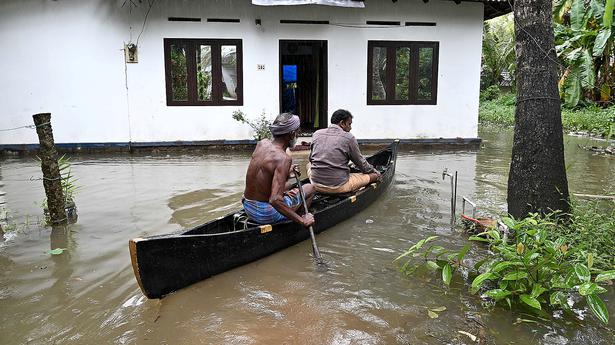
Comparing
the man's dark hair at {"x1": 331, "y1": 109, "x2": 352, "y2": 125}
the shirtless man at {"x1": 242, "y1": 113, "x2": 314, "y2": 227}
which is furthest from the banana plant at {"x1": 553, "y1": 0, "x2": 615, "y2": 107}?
the shirtless man at {"x1": 242, "y1": 113, "x2": 314, "y2": 227}

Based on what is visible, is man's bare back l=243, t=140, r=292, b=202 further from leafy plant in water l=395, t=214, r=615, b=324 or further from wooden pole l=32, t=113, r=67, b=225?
wooden pole l=32, t=113, r=67, b=225

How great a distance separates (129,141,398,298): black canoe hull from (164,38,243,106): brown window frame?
714cm

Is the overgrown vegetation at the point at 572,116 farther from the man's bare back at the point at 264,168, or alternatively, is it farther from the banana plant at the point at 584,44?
the man's bare back at the point at 264,168

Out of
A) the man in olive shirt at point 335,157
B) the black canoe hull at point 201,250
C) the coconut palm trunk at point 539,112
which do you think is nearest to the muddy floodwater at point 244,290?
the black canoe hull at point 201,250

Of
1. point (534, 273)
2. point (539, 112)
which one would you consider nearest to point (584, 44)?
point (539, 112)

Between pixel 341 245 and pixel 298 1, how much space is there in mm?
7054

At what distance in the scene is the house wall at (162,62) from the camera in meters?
11.9

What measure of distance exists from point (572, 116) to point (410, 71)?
8.40 meters

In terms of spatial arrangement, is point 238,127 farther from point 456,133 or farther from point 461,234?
point 461,234

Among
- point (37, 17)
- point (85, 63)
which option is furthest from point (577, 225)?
point (37, 17)

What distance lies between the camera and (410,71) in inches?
523

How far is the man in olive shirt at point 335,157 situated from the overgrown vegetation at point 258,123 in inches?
218

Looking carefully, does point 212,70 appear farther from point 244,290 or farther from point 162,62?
point 244,290

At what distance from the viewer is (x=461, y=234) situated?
633cm
